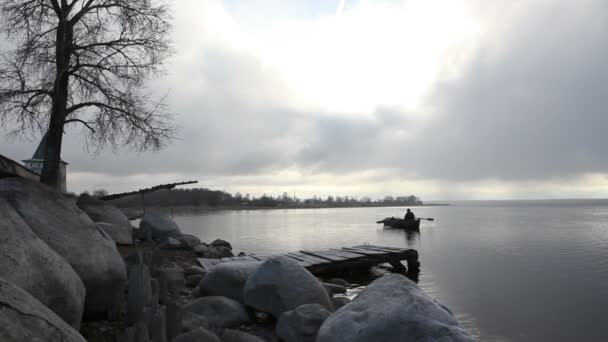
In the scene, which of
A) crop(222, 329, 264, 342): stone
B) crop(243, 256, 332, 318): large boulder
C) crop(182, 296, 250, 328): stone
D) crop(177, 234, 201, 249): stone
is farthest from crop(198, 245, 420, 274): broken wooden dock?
crop(222, 329, 264, 342): stone

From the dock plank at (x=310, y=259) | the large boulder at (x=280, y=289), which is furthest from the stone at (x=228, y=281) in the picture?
the dock plank at (x=310, y=259)

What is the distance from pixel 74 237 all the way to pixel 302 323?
360 cm

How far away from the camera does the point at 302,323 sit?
21.4 feet

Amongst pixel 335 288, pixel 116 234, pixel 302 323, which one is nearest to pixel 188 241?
pixel 116 234

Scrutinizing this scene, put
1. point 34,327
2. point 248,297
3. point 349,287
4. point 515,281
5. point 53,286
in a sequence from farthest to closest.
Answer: point 515,281 < point 349,287 < point 248,297 < point 53,286 < point 34,327

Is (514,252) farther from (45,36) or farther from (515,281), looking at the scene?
(45,36)

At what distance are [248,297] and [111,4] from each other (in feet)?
44.6

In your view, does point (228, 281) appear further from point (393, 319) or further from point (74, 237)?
point (393, 319)

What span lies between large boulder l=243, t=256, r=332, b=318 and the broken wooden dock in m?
6.09

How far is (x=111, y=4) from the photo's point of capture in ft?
52.5

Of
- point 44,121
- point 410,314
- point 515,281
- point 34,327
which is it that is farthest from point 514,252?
point 34,327

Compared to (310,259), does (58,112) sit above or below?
above

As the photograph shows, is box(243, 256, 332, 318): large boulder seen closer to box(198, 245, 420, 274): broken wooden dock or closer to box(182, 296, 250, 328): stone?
box(182, 296, 250, 328): stone

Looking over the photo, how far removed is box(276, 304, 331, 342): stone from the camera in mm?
6453
